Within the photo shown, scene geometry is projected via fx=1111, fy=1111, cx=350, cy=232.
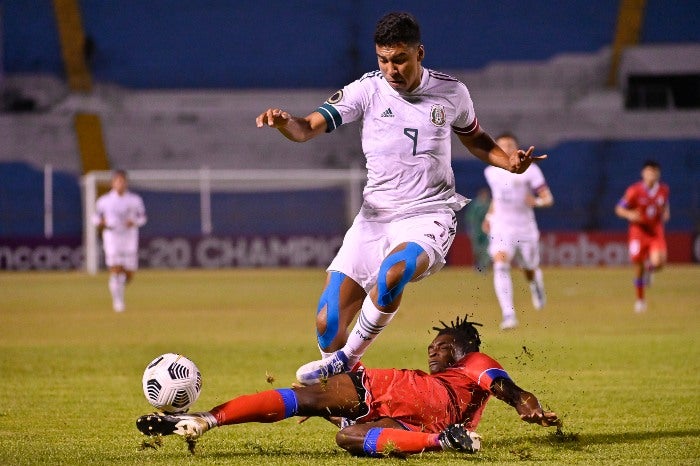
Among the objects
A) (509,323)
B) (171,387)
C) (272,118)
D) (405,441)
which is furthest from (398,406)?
(509,323)

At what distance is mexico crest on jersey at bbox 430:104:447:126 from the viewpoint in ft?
23.5

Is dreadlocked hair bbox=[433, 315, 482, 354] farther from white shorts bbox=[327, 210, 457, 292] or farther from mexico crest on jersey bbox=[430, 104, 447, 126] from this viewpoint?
mexico crest on jersey bbox=[430, 104, 447, 126]

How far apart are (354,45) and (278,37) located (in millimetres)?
2624

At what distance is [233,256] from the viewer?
33.2 meters

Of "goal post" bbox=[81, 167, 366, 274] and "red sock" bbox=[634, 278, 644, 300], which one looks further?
"goal post" bbox=[81, 167, 366, 274]

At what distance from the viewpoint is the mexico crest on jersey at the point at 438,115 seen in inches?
282

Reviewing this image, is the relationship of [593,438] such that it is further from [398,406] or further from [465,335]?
[398,406]

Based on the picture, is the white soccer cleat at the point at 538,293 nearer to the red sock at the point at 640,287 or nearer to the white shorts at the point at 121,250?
the red sock at the point at 640,287

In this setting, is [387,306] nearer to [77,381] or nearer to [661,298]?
[77,381]

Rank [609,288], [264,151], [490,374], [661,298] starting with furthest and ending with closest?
[264,151] → [609,288] → [661,298] → [490,374]

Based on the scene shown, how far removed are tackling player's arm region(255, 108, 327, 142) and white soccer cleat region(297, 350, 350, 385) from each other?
52.2 inches

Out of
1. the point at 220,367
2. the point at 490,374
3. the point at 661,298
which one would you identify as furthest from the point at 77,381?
the point at 661,298

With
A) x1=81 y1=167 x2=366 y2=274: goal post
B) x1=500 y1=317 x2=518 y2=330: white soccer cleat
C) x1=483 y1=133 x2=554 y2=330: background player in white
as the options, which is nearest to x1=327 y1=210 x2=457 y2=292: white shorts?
x1=500 y1=317 x2=518 y2=330: white soccer cleat

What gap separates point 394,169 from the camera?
281 inches
